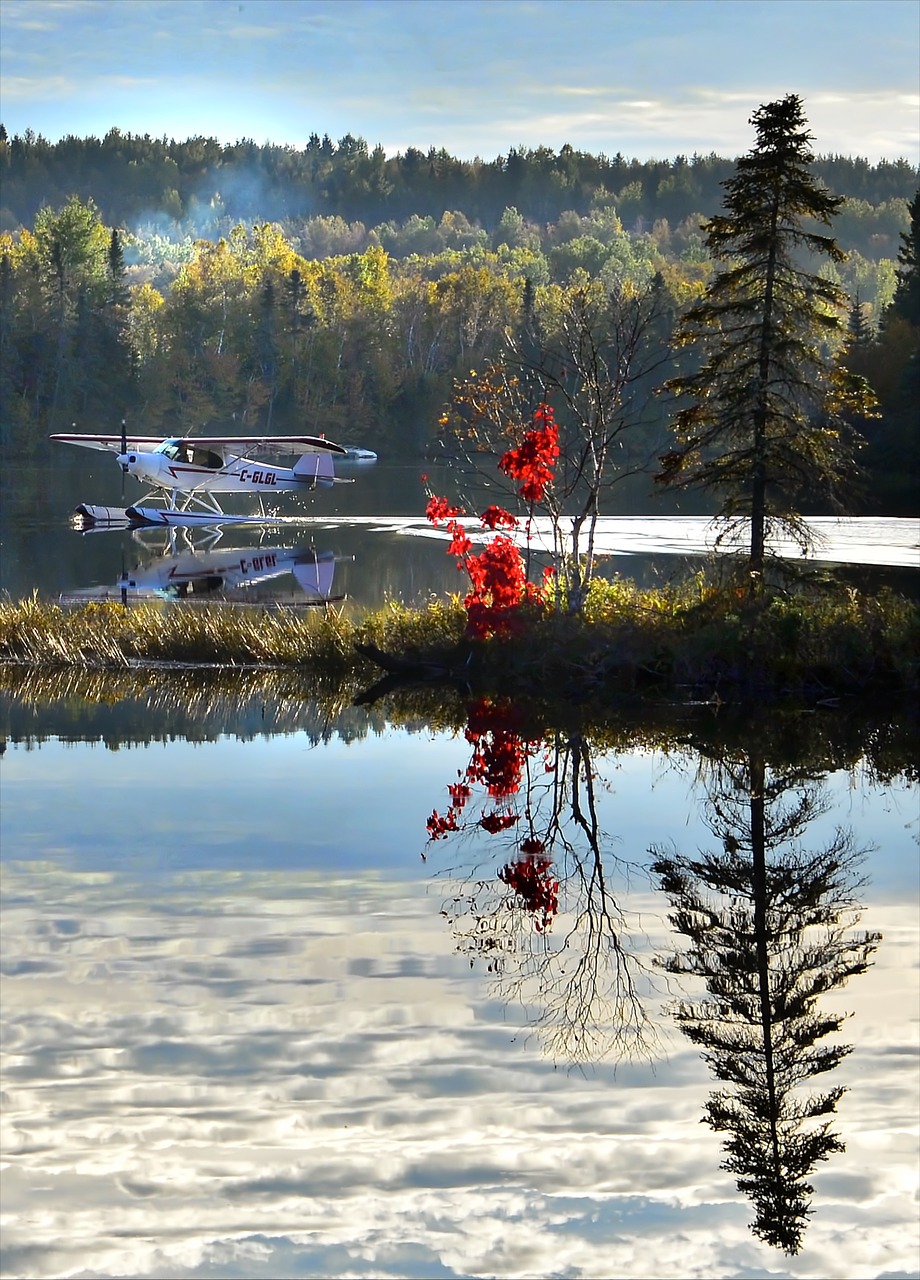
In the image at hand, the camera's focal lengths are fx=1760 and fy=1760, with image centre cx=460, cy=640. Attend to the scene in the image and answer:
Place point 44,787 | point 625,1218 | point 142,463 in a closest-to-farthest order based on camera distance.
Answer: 1. point 625,1218
2. point 44,787
3. point 142,463

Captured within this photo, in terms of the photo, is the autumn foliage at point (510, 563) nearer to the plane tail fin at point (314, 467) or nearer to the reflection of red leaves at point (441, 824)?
the reflection of red leaves at point (441, 824)

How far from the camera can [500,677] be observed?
18.3 m

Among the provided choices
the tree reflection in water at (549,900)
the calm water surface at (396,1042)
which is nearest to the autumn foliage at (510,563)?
the tree reflection in water at (549,900)

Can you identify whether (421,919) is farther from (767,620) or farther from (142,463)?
(142,463)

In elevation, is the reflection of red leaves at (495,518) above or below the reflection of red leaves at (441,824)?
above

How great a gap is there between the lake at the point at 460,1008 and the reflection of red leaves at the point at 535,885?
0.13 feet

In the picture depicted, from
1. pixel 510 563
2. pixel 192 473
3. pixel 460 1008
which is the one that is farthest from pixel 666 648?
pixel 192 473

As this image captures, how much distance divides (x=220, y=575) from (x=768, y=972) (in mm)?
25956

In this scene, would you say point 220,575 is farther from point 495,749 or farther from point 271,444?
point 495,749

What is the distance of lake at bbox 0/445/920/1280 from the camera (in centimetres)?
608

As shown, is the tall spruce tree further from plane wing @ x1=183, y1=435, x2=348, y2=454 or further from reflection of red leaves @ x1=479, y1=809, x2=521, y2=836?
plane wing @ x1=183, y1=435, x2=348, y2=454

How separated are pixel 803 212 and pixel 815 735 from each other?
22.5 ft

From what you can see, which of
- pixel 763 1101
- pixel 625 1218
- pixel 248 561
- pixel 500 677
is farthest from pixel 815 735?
pixel 248 561

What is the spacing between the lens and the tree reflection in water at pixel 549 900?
820cm
